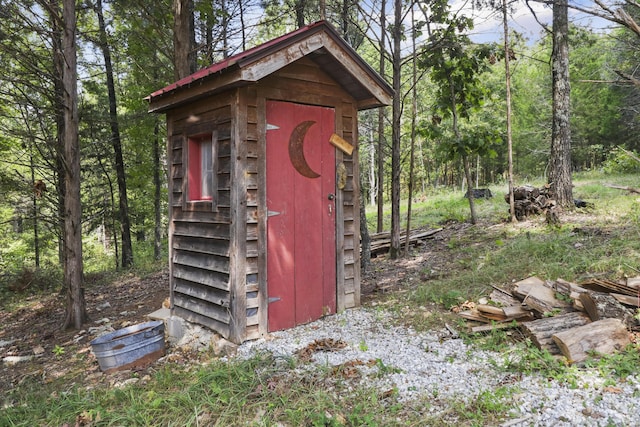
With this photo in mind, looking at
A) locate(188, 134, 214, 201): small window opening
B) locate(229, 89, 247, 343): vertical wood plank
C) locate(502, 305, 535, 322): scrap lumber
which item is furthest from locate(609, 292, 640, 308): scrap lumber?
locate(188, 134, 214, 201): small window opening

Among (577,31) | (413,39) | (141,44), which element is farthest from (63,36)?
(577,31)

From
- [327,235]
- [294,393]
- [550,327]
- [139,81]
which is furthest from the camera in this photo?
[139,81]

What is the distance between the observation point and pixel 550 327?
3.79 metres

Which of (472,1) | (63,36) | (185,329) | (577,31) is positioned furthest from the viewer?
(577,31)

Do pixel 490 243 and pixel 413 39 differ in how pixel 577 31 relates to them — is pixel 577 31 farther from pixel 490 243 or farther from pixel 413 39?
pixel 490 243

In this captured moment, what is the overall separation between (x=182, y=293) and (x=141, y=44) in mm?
6552

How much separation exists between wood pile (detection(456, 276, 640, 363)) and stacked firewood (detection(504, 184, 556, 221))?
5.55m

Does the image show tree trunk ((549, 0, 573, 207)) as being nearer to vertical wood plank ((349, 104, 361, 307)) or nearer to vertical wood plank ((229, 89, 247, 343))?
vertical wood plank ((349, 104, 361, 307))

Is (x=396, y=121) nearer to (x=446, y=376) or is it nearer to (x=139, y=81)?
(x=446, y=376)

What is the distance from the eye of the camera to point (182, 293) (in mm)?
5414

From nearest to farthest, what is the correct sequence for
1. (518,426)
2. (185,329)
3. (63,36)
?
(518,426), (185,329), (63,36)

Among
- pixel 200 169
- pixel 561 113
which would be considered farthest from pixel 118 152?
pixel 561 113

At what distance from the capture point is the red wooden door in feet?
15.7

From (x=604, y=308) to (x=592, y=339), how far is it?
0.49 m
